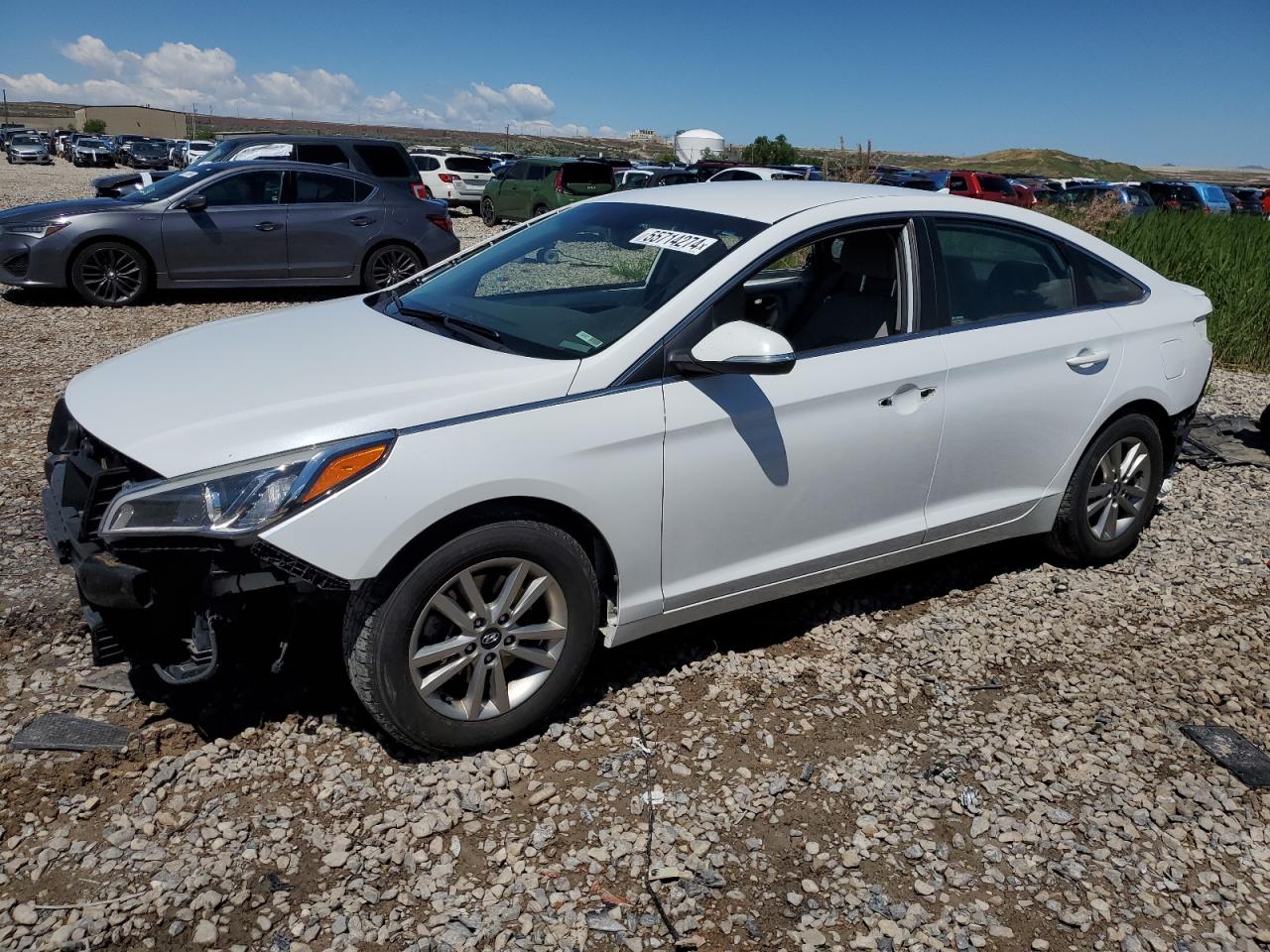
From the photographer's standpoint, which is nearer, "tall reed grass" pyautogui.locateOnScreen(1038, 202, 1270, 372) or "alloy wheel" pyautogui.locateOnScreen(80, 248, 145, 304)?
"tall reed grass" pyautogui.locateOnScreen(1038, 202, 1270, 372)

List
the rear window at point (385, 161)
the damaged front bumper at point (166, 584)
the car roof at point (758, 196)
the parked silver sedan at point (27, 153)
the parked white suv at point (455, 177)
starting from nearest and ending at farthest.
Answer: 1. the damaged front bumper at point (166, 584)
2. the car roof at point (758, 196)
3. the rear window at point (385, 161)
4. the parked white suv at point (455, 177)
5. the parked silver sedan at point (27, 153)

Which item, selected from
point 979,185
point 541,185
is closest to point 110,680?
point 541,185

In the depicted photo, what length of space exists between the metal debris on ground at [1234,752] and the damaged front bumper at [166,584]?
10.0 feet

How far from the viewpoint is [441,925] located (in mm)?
2625

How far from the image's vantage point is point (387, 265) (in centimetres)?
1192

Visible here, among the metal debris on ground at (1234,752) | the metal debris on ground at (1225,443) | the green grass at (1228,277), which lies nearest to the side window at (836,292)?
the metal debris on ground at (1234,752)

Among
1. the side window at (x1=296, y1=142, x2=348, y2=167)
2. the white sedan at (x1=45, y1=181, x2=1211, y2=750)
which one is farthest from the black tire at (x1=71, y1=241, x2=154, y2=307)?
the white sedan at (x1=45, y1=181, x2=1211, y2=750)

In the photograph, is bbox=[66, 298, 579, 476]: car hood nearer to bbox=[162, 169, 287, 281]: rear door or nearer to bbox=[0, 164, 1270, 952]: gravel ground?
bbox=[0, 164, 1270, 952]: gravel ground

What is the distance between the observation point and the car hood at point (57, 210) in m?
10.3

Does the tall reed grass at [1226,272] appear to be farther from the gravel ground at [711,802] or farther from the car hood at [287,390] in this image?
the car hood at [287,390]

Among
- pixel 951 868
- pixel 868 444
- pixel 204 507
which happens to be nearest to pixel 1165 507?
pixel 868 444

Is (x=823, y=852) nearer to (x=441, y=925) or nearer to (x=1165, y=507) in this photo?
(x=441, y=925)

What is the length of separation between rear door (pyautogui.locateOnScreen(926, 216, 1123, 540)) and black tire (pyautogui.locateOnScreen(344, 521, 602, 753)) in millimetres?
1629

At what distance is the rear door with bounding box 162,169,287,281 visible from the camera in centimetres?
1080
